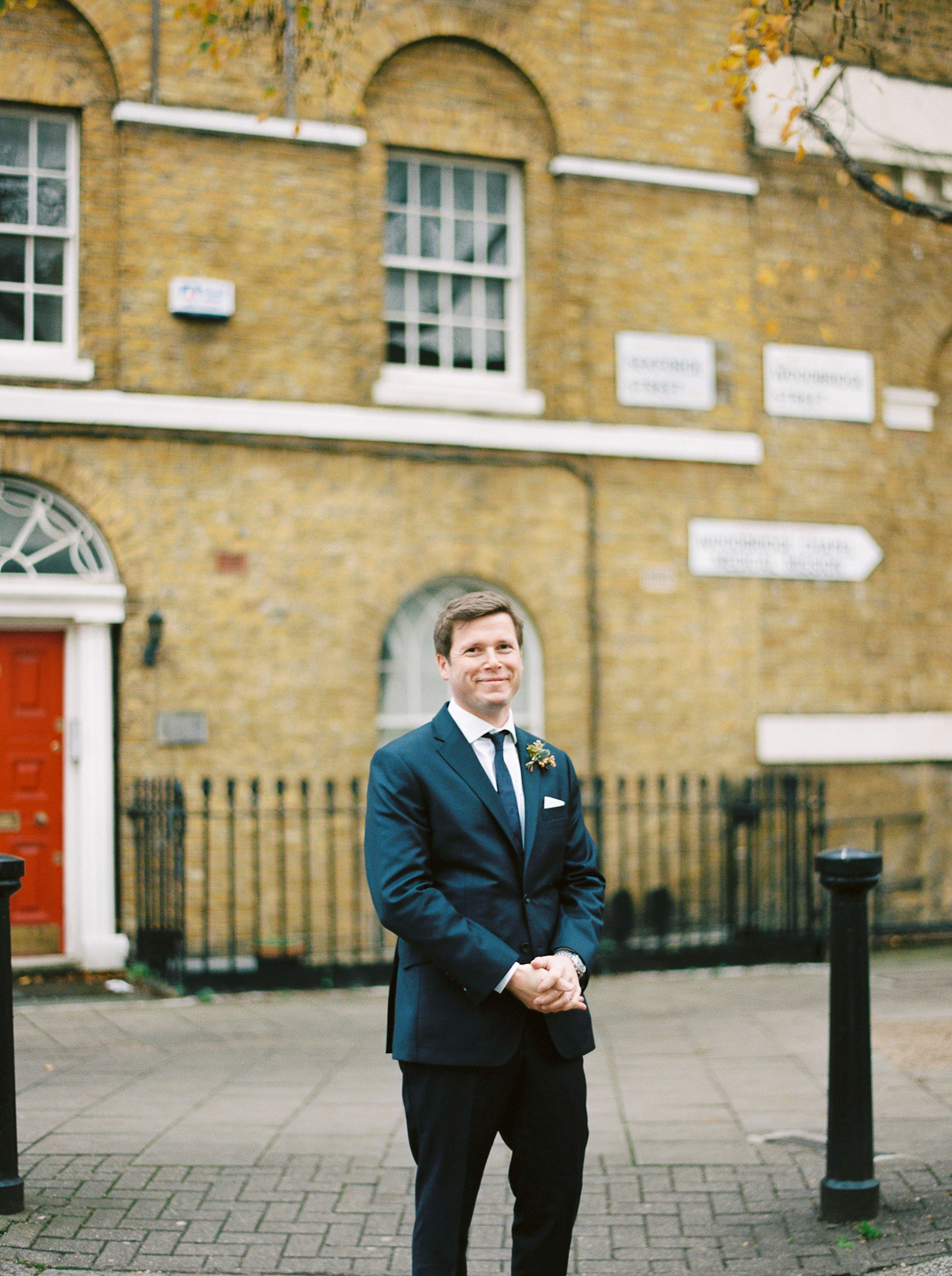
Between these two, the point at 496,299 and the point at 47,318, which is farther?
the point at 496,299

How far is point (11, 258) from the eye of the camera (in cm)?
919

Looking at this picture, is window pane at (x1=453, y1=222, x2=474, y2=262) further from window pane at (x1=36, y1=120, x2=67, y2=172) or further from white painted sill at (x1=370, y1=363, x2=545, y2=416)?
window pane at (x1=36, y1=120, x2=67, y2=172)

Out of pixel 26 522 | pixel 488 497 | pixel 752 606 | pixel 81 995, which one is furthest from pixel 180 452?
pixel 752 606

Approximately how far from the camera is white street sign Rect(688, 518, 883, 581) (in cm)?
1053

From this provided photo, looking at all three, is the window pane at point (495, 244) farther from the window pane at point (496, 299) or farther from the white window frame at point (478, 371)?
the window pane at point (496, 299)

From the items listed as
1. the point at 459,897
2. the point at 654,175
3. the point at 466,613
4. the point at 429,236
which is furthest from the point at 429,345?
the point at 459,897

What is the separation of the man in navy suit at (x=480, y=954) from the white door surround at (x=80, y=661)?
6155 millimetres

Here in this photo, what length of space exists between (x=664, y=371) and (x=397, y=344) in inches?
86.2

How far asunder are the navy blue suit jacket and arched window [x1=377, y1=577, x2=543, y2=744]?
21.6ft

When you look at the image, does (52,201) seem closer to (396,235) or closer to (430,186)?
(396,235)

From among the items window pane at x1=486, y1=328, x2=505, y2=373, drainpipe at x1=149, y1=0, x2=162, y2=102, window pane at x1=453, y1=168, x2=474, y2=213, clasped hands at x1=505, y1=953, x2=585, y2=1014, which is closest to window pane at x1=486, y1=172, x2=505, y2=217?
window pane at x1=453, y1=168, x2=474, y2=213

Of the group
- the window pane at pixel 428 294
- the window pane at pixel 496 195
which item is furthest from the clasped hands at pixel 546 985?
the window pane at pixel 496 195

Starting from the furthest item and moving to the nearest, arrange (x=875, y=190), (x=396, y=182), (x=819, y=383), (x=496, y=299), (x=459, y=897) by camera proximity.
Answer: (x=819, y=383)
(x=496, y=299)
(x=396, y=182)
(x=875, y=190)
(x=459, y=897)

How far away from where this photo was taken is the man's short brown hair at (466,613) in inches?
130
